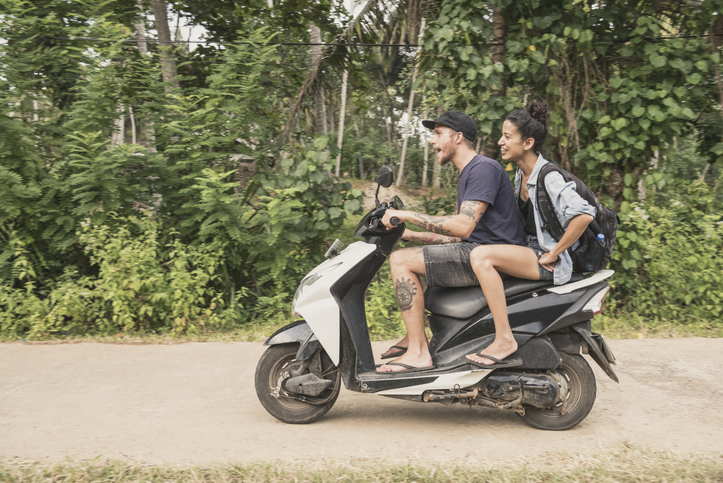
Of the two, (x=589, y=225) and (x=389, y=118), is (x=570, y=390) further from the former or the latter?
(x=389, y=118)

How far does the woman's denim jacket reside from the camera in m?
3.43

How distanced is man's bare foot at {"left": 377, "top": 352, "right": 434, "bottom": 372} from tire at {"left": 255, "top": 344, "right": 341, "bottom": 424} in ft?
1.04

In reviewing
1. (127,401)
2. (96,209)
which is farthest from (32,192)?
(127,401)

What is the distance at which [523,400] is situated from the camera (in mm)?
3541

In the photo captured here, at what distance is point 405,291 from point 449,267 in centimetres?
30

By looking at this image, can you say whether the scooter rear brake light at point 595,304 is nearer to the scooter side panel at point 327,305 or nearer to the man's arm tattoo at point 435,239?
the man's arm tattoo at point 435,239

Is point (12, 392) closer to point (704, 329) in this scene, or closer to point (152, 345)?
point (152, 345)

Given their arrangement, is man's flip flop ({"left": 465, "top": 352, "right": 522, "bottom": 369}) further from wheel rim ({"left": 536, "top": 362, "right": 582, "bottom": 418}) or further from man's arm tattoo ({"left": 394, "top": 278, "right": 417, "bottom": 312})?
man's arm tattoo ({"left": 394, "top": 278, "right": 417, "bottom": 312})

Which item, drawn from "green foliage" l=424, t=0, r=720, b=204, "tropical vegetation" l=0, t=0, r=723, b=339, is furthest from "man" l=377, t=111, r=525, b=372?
"green foliage" l=424, t=0, r=720, b=204

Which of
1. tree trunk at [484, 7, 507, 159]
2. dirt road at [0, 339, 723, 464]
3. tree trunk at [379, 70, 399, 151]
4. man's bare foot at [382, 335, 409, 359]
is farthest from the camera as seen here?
tree trunk at [379, 70, 399, 151]

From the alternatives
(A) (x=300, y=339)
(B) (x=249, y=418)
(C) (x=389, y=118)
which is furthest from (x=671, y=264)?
(C) (x=389, y=118)

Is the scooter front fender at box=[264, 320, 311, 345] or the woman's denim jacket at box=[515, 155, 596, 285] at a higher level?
the woman's denim jacket at box=[515, 155, 596, 285]

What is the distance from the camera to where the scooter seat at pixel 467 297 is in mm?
3584

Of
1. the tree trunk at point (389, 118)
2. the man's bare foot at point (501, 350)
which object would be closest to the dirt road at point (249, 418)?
the man's bare foot at point (501, 350)
